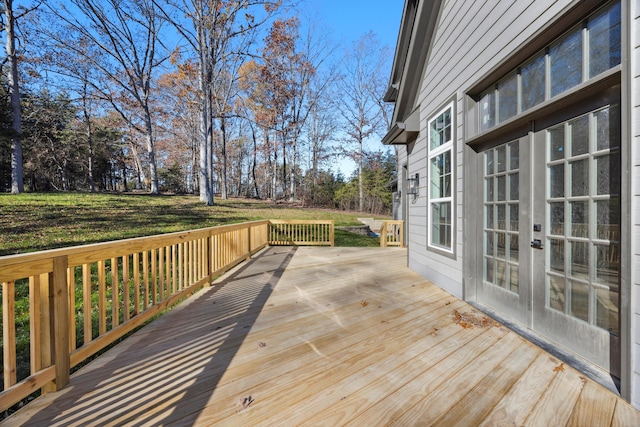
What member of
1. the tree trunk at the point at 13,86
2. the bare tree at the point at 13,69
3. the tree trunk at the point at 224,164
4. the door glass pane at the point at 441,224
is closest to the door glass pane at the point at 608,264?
the door glass pane at the point at 441,224

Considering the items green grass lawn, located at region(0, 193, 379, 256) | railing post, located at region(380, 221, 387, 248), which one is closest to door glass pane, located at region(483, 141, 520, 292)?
railing post, located at region(380, 221, 387, 248)

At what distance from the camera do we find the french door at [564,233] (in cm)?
173

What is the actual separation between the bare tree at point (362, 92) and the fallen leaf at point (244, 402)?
17129mm

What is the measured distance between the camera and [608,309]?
1.74m

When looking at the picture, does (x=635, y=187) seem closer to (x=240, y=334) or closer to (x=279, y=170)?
(x=240, y=334)

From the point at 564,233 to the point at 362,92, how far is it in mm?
17681

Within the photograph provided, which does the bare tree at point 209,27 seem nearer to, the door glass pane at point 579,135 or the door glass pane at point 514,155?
the door glass pane at point 514,155

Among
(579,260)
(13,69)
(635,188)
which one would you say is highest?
(13,69)

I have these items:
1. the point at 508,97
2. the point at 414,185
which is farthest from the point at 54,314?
the point at 414,185

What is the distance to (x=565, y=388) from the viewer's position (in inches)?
63.9

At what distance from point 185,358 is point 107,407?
1.75ft

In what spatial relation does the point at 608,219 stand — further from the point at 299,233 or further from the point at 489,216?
the point at 299,233

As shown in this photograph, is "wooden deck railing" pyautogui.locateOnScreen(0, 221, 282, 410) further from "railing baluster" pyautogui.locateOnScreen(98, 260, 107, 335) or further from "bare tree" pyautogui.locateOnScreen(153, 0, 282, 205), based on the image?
"bare tree" pyautogui.locateOnScreen(153, 0, 282, 205)

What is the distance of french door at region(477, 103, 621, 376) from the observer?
173cm
